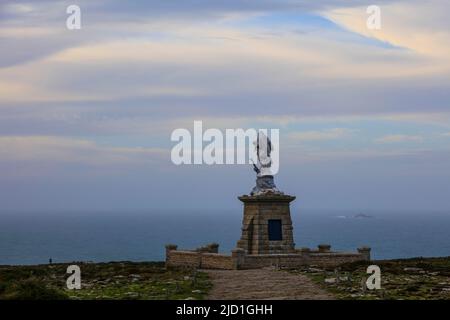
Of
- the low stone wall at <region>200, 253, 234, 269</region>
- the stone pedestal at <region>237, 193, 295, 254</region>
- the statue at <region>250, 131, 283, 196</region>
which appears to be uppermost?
the statue at <region>250, 131, 283, 196</region>

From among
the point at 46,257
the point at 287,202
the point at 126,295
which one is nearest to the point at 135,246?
the point at 46,257

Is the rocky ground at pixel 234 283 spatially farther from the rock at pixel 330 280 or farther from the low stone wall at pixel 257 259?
the low stone wall at pixel 257 259

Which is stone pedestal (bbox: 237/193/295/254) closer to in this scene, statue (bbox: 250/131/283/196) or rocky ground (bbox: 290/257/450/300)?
statue (bbox: 250/131/283/196)

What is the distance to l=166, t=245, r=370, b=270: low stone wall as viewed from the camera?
43.4 m

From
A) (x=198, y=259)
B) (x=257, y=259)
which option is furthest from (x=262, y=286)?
(x=198, y=259)

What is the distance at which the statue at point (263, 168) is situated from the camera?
47.5 m

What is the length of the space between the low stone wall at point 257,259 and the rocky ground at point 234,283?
1330mm

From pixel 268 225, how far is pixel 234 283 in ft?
37.9

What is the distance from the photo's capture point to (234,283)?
117 ft

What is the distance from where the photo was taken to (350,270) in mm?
41625

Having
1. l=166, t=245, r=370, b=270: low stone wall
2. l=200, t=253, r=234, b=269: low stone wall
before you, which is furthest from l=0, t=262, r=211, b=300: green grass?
l=166, t=245, r=370, b=270: low stone wall

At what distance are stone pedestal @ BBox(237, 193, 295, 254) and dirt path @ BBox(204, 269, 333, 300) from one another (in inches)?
200

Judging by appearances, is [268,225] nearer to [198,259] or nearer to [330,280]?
[198,259]
